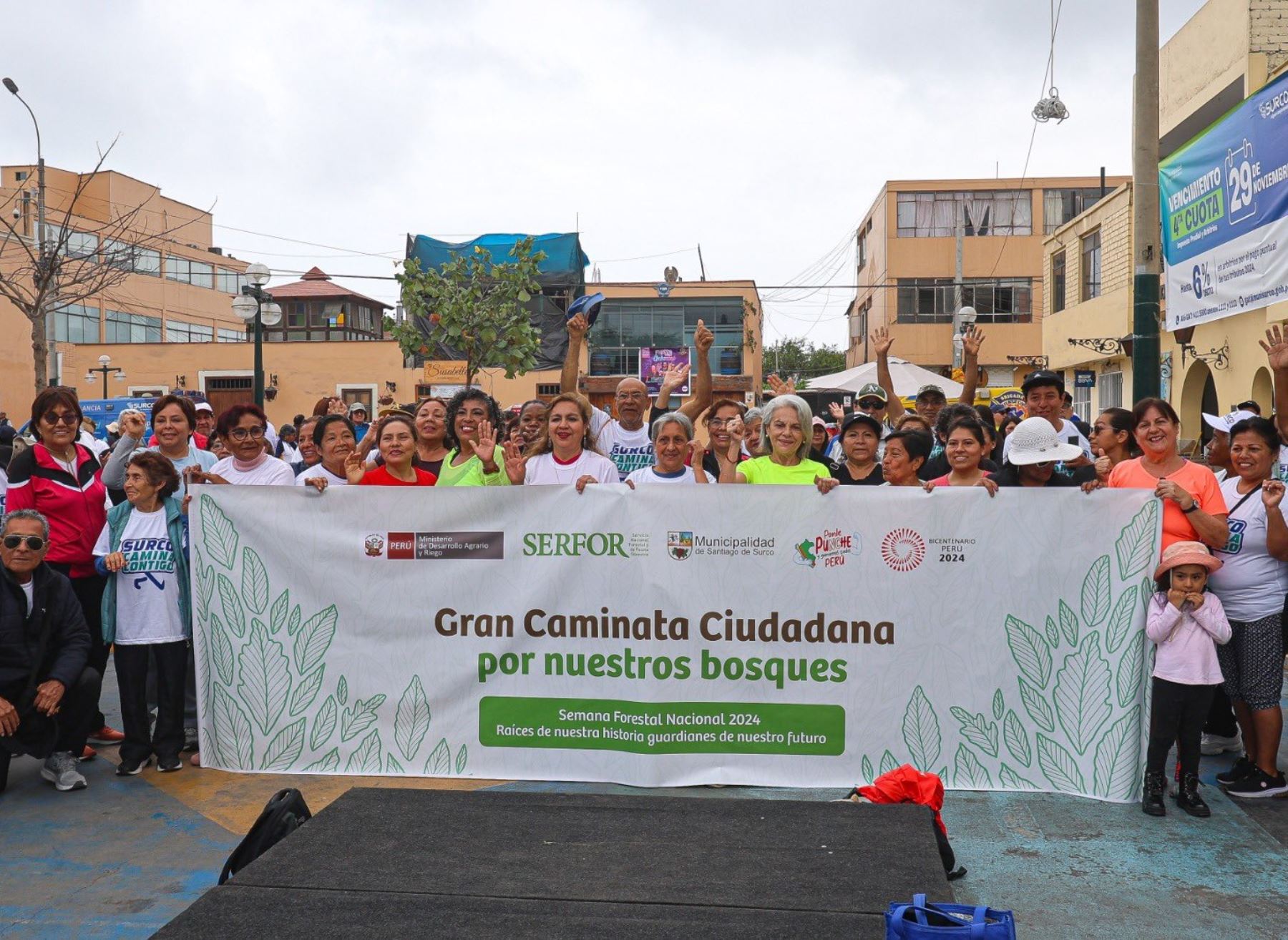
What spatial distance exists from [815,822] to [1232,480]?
10.9 feet

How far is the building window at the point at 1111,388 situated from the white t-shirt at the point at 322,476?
20.7m

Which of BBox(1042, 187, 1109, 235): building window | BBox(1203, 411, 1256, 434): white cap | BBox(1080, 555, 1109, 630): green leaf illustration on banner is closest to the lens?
BBox(1080, 555, 1109, 630): green leaf illustration on banner

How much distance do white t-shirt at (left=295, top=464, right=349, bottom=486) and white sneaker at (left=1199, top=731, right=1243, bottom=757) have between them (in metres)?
4.64

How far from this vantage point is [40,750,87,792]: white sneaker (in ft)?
17.5

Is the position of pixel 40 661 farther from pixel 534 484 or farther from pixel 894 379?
pixel 894 379

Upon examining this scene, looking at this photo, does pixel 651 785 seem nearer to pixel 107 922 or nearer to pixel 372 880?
pixel 107 922

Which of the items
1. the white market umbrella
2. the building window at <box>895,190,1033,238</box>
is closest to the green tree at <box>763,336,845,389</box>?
the building window at <box>895,190,1033,238</box>

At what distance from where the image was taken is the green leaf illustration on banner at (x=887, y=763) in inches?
201

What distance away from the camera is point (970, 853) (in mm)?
4418

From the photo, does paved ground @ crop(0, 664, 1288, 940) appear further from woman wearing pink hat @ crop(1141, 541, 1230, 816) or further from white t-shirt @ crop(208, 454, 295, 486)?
white t-shirt @ crop(208, 454, 295, 486)

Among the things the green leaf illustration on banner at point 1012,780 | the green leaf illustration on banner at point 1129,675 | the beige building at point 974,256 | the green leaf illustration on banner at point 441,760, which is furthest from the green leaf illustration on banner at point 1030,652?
the beige building at point 974,256

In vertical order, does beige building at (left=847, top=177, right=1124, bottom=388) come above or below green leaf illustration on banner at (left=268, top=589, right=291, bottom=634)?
above

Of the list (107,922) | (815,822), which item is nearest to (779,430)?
(815,822)

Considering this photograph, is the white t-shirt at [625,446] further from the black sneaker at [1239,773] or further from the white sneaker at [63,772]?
the black sneaker at [1239,773]
